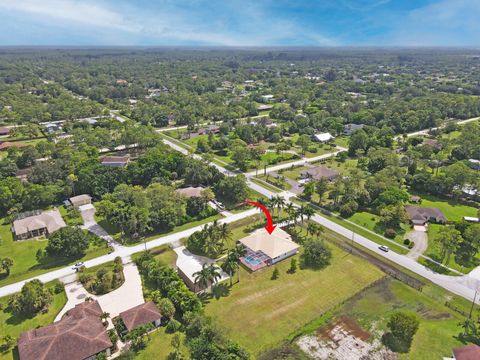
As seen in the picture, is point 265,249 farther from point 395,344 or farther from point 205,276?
point 395,344

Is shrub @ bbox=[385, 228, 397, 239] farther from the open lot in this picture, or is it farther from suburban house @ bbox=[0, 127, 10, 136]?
suburban house @ bbox=[0, 127, 10, 136]

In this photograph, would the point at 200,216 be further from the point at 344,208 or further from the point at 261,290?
the point at 344,208

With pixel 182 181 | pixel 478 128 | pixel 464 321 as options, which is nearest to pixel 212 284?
pixel 464 321

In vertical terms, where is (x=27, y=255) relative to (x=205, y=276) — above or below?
below

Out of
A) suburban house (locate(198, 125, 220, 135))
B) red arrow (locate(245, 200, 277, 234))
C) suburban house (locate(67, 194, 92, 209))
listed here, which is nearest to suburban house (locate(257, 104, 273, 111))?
suburban house (locate(198, 125, 220, 135))

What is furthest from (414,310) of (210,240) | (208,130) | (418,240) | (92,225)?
(208,130)
